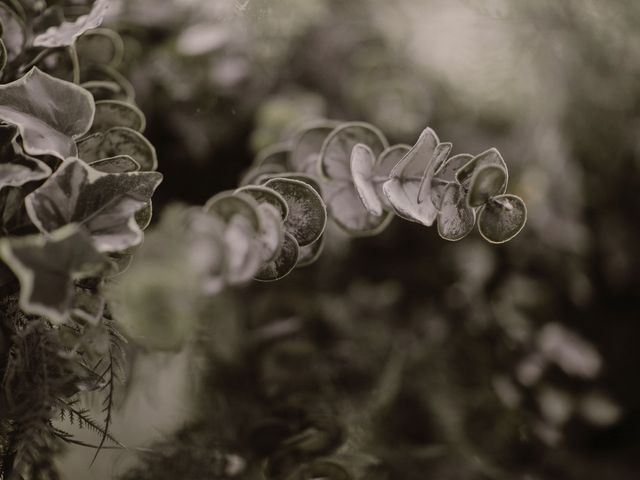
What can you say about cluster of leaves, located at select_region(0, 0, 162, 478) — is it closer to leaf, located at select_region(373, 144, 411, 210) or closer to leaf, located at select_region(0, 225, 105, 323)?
leaf, located at select_region(0, 225, 105, 323)

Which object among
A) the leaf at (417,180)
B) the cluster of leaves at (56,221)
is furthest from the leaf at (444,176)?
the cluster of leaves at (56,221)

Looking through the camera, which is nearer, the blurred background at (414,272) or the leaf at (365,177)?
the leaf at (365,177)

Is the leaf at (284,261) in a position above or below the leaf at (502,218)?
below

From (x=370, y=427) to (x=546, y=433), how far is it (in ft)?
0.61

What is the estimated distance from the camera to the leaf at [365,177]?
9.8 inches

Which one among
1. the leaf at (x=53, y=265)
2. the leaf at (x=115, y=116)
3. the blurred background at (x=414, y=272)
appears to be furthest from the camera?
the blurred background at (x=414, y=272)

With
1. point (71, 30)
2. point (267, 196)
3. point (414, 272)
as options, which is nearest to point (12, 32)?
point (71, 30)

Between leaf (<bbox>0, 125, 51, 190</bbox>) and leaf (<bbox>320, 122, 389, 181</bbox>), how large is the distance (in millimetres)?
128

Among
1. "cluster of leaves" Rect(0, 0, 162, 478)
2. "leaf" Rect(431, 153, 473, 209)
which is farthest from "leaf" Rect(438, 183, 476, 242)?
"cluster of leaves" Rect(0, 0, 162, 478)

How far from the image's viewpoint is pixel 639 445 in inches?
22.4

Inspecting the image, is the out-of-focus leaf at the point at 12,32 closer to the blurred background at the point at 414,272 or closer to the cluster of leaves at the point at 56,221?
the cluster of leaves at the point at 56,221

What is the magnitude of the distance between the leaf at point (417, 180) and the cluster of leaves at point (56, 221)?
0.30 ft

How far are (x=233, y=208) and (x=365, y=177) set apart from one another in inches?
2.8

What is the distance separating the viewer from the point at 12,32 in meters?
0.28
